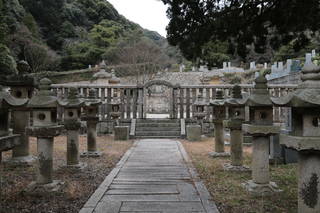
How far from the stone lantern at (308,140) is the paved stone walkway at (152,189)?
135cm

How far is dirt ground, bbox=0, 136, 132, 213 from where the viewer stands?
4.67 meters

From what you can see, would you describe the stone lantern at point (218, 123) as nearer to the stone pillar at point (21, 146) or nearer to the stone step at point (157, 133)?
the stone step at point (157, 133)

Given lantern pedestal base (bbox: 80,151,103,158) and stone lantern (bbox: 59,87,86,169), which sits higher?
stone lantern (bbox: 59,87,86,169)

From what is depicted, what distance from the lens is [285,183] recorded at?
600 centimetres

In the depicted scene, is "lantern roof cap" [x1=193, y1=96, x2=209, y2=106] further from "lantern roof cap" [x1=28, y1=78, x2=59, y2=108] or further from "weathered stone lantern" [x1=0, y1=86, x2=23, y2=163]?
"weathered stone lantern" [x1=0, y1=86, x2=23, y2=163]

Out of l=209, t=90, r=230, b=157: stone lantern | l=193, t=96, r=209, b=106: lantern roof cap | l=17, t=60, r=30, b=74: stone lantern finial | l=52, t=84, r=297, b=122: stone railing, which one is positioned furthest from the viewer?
l=52, t=84, r=297, b=122: stone railing

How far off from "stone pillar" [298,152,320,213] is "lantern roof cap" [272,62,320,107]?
0.63 m

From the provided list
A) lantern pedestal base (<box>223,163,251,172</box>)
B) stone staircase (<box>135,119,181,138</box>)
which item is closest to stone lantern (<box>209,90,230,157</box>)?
lantern pedestal base (<box>223,163,251,172</box>)

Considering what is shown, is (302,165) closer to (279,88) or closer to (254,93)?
(254,93)

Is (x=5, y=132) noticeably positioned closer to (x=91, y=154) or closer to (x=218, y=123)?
(x=91, y=154)

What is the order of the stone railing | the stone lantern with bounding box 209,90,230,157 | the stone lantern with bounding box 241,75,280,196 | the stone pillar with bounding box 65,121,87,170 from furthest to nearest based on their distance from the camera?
the stone railing
the stone lantern with bounding box 209,90,230,157
the stone pillar with bounding box 65,121,87,170
the stone lantern with bounding box 241,75,280,196

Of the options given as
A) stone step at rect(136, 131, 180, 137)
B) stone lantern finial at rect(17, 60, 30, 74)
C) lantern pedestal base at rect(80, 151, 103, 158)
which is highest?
stone lantern finial at rect(17, 60, 30, 74)

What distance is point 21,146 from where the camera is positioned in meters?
8.09

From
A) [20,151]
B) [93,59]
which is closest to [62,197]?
[20,151]
